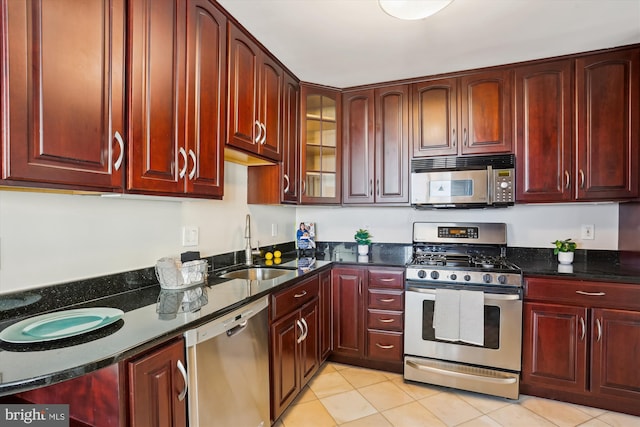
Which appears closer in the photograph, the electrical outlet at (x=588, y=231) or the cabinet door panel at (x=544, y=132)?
the cabinet door panel at (x=544, y=132)

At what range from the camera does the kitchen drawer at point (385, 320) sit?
98.4 inches

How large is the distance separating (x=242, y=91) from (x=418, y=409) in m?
2.29

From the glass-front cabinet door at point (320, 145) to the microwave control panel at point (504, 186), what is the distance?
124 cm

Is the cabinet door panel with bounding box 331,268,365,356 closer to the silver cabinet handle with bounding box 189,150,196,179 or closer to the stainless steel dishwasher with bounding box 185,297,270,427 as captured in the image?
the stainless steel dishwasher with bounding box 185,297,270,427

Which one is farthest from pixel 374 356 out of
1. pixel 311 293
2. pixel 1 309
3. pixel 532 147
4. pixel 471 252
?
pixel 1 309

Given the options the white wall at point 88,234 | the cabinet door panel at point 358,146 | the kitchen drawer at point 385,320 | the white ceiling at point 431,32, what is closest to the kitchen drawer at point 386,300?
the kitchen drawer at point 385,320

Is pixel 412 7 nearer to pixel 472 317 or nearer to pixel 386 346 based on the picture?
pixel 472 317

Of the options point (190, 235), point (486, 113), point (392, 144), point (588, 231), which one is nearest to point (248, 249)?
point (190, 235)

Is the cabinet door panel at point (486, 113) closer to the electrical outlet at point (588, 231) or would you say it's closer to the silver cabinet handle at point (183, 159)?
the electrical outlet at point (588, 231)

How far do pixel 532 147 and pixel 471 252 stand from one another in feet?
3.12

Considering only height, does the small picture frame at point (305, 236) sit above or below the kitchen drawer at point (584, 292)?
above

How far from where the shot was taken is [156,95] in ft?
4.40

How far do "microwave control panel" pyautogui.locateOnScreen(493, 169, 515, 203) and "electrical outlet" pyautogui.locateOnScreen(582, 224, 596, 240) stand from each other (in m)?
0.69

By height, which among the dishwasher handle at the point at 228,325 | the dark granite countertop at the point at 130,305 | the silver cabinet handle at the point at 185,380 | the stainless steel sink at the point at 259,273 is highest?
the dark granite countertop at the point at 130,305
